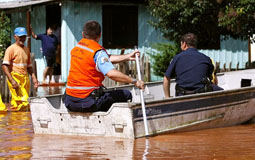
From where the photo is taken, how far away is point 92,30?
9492mm

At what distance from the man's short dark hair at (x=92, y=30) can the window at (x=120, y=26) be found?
1466 cm

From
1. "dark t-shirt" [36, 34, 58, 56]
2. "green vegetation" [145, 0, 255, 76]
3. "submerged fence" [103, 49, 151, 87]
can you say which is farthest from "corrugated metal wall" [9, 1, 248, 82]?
"submerged fence" [103, 49, 151, 87]

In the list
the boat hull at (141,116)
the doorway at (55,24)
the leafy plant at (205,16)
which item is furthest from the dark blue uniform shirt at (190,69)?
the doorway at (55,24)

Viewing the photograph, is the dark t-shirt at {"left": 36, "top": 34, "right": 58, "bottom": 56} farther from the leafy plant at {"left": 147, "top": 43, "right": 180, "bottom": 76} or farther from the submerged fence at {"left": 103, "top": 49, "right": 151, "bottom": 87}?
the leafy plant at {"left": 147, "top": 43, "right": 180, "bottom": 76}

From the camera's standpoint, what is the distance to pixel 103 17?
24.1 m

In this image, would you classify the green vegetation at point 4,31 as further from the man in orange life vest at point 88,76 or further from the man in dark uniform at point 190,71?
the man in orange life vest at point 88,76

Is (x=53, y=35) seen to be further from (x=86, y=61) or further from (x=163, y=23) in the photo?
(x=86, y=61)

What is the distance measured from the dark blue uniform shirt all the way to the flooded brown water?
0.83 metres

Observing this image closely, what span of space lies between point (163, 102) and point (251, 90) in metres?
2.72

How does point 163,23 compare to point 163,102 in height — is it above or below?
above

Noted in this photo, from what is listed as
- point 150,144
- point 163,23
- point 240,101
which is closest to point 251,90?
point 240,101

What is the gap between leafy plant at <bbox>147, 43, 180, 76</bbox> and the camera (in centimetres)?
2314

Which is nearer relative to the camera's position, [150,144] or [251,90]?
[150,144]

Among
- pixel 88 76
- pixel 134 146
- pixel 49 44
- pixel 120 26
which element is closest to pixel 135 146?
pixel 134 146
